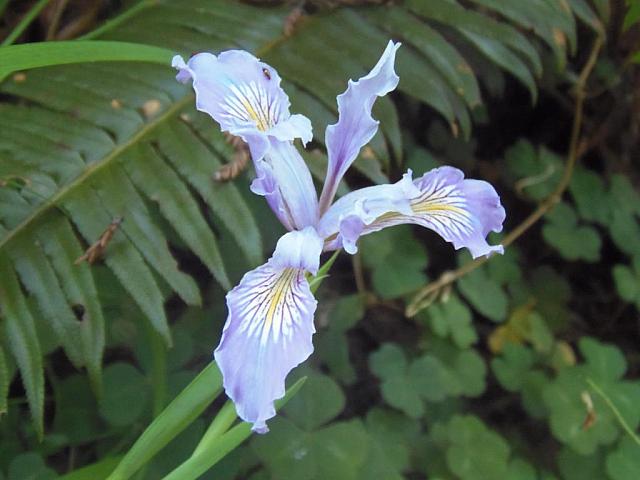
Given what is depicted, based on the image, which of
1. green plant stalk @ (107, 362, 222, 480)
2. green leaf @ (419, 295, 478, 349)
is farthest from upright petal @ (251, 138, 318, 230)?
green leaf @ (419, 295, 478, 349)

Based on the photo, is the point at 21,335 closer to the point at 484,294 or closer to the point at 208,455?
the point at 208,455

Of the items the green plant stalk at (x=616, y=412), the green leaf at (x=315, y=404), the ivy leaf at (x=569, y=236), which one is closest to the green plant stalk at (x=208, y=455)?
the green leaf at (x=315, y=404)

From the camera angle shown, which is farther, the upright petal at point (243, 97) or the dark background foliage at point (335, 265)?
the dark background foliage at point (335, 265)

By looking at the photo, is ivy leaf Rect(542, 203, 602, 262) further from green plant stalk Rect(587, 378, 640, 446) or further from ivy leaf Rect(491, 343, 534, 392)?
green plant stalk Rect(587, 378, 640, 446)

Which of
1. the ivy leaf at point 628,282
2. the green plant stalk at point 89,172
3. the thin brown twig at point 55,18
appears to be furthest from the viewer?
the ivy leaf at point 628,282

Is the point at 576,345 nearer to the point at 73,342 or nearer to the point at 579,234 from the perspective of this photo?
the point at 579,234

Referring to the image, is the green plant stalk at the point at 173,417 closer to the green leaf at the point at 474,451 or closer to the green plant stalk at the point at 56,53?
the green plant stalk at the point at 56,53

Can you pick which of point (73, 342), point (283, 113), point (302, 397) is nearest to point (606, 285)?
point (302, 397)
